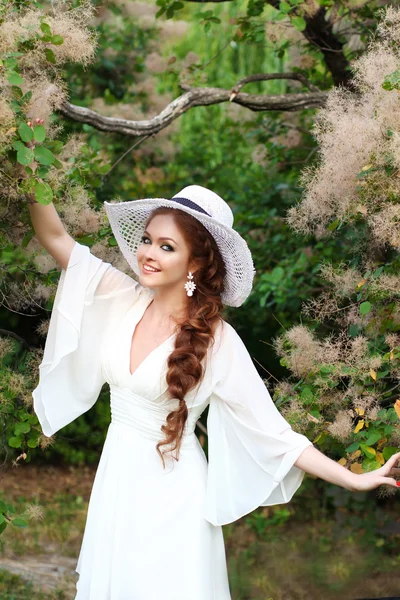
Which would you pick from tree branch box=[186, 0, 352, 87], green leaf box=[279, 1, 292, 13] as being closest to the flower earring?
green leaf box=[279, 1, 292, 13]

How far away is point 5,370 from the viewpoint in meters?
3.17

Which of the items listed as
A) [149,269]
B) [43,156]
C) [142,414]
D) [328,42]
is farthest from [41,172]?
[328,42]

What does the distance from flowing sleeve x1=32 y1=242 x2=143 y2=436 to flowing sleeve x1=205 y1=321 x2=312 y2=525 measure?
0.35 metres

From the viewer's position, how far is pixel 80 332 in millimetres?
2656

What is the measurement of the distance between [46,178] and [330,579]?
2969 millimetres

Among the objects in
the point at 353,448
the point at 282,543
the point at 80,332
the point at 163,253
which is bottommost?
the point at 282,543

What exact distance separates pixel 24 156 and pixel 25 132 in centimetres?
6

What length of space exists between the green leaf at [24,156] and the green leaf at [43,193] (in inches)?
2.8

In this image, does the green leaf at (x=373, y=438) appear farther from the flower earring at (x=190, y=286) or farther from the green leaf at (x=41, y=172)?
the green leaf at (x=41, y=172)

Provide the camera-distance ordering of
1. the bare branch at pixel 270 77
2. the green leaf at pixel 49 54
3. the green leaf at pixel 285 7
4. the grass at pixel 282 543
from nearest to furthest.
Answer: the green leaf at pixel 49 54 → the green leaf at pixel 285 7 → the bare branch at pixel 270 77 → the grass at pixel 282 543

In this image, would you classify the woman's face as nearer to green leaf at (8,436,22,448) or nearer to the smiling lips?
the smiling lips

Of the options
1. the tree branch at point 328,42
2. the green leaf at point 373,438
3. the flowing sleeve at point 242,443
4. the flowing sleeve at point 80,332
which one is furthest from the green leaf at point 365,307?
the tree branch at point 328,42

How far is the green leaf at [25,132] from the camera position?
2373mm

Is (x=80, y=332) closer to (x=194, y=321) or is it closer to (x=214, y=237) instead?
(x=194, y=321)
